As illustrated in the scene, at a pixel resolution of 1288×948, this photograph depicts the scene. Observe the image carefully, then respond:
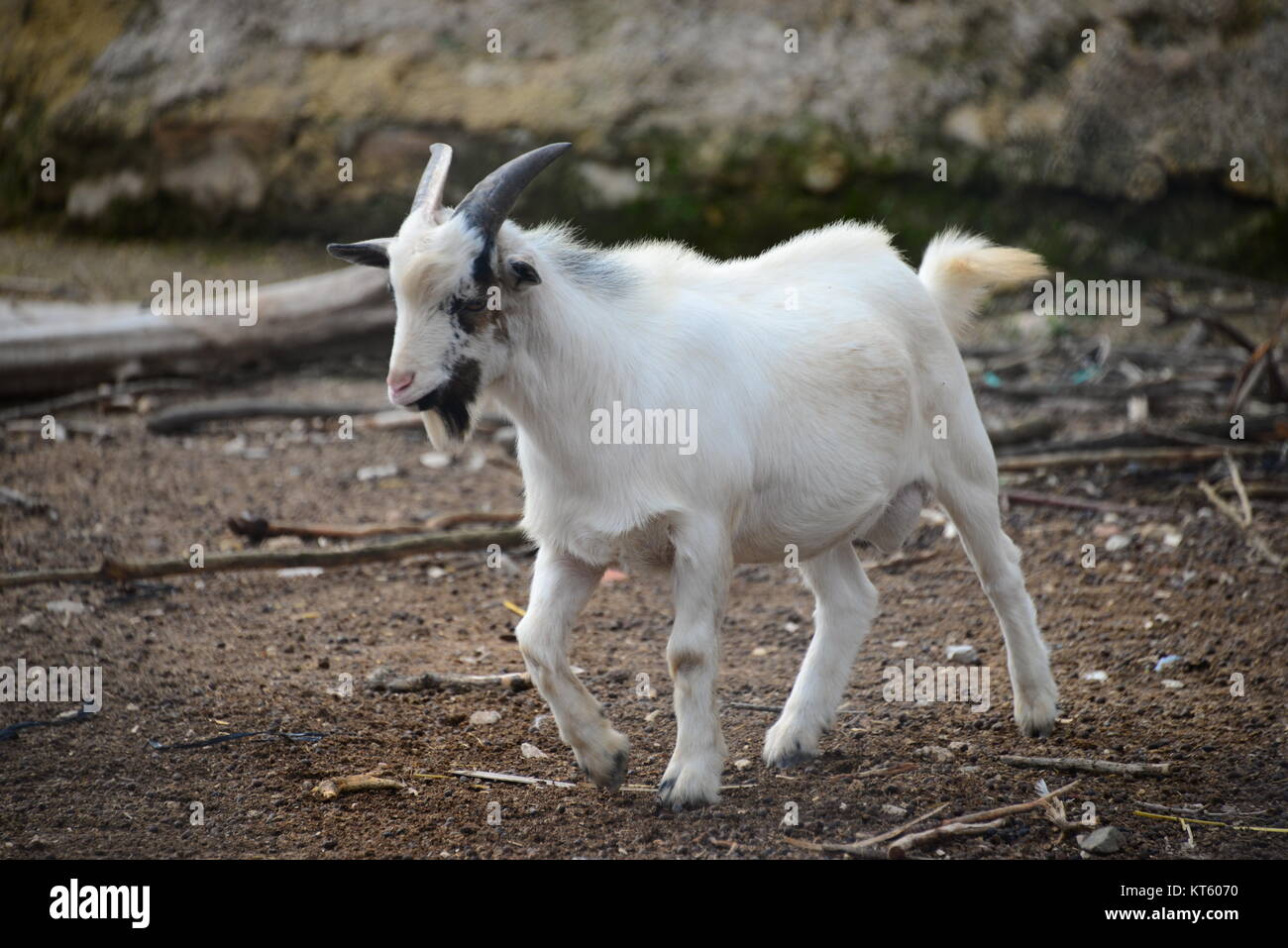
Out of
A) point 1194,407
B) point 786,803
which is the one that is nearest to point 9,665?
point 786,803

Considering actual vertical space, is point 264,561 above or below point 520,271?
below

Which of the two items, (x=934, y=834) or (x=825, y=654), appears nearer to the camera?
(x=934, y=834)

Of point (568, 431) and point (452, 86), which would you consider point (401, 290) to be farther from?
point (452, 86)

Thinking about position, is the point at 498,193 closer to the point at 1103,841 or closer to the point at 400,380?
the point at 400,380

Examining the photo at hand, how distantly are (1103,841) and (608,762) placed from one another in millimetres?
1557

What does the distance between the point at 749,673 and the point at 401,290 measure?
2553 mm

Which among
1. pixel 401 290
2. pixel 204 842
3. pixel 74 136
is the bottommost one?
pixel 204 842

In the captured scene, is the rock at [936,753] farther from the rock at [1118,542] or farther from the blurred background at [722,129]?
the blurred background at [722,129]

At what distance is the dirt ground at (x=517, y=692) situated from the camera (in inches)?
169

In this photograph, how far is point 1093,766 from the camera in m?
4.64

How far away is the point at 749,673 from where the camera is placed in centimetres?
581

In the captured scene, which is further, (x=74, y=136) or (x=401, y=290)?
(x=74, y=136)

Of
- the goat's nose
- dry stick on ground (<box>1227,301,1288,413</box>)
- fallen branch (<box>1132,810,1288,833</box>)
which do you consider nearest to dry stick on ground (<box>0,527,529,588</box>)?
the goat's nose

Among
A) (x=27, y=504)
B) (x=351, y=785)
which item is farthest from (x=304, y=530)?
(x=351, y=785)
